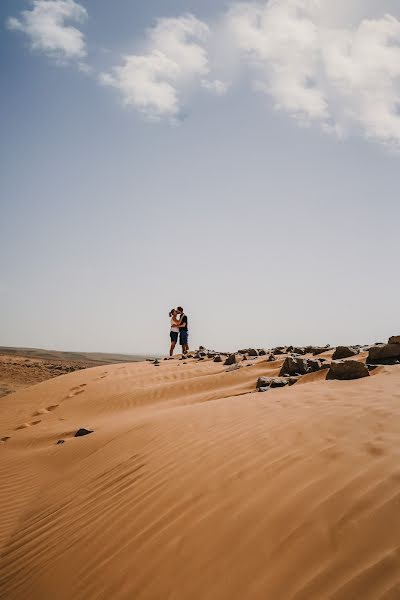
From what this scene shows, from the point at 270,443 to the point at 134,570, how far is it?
5.35ft

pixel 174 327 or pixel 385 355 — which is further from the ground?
pixel 174 327

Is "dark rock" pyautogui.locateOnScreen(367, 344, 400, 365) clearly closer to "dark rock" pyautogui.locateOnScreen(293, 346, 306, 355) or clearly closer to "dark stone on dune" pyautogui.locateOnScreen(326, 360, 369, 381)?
"dark stone on dune" pyautogui.locateOnScreen(326, 360, 369, 381)

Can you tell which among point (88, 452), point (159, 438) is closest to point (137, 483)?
point (159, 438)

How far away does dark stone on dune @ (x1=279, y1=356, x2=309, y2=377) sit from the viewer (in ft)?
27.0

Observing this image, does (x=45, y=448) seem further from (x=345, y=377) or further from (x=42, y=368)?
(x=42, y=368)

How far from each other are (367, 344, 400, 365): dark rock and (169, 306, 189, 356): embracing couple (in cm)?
983

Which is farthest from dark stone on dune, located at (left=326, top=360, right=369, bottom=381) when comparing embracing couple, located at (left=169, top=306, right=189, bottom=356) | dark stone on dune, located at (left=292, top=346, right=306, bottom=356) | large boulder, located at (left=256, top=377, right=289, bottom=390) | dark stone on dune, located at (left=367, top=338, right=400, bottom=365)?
embracing couple, located at (left=169, top=306, right=189, bottom=356)

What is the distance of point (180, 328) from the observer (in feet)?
57.9

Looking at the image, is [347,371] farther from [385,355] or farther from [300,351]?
[300,351]

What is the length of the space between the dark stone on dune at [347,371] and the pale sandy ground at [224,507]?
0.89 metres

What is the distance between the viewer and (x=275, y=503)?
2428mm

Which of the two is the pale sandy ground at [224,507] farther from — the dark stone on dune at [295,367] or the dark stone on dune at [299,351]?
the dark stone on dune at [299,351]

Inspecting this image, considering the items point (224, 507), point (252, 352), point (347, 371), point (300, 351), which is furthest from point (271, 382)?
point (252, 352)

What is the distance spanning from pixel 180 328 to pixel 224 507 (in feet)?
49.6
